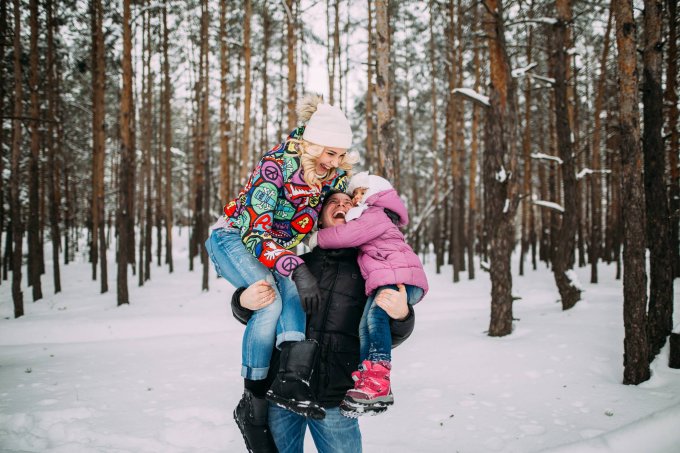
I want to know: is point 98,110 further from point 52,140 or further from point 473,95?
point 473,95

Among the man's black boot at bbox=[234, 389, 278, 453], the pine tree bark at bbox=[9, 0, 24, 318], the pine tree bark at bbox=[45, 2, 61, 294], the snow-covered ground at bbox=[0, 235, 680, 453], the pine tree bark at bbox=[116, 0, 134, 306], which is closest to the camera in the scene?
the man's black boot at bbox=[234, 389, 278, 453]

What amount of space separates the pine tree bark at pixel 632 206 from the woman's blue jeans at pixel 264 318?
14.8ft

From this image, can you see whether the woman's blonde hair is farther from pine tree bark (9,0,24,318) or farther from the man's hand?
pine tree bark (9,0,24,318)

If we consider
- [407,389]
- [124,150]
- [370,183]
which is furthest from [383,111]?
[124,150]

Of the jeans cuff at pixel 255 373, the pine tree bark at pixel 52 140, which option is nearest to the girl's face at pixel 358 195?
the jeans cuff at pixel 255 373

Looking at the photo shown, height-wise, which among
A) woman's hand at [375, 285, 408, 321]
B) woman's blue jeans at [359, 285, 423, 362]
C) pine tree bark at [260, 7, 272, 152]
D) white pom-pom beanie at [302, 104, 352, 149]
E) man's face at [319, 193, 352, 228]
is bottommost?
woman's blue jeans at [359, 285, 423, 362]

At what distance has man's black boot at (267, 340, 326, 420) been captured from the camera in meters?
1.70

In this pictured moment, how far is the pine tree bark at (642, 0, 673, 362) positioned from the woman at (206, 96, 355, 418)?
5379 mm

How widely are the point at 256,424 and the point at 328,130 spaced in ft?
4.64

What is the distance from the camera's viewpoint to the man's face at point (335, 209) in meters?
2.18

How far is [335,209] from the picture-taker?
2201mm

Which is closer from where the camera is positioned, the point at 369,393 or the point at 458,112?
the point at 369,393

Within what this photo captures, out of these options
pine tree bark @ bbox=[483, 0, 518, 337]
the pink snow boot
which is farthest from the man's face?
pine tree bark @ bbox=[483, 0, 518, 337]

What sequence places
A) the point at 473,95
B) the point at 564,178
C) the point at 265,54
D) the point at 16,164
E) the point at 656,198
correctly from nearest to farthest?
the point at 656,198 < the point at 473,95 < the point at 564,178 < the point at 16,164 < the point at 265,54
